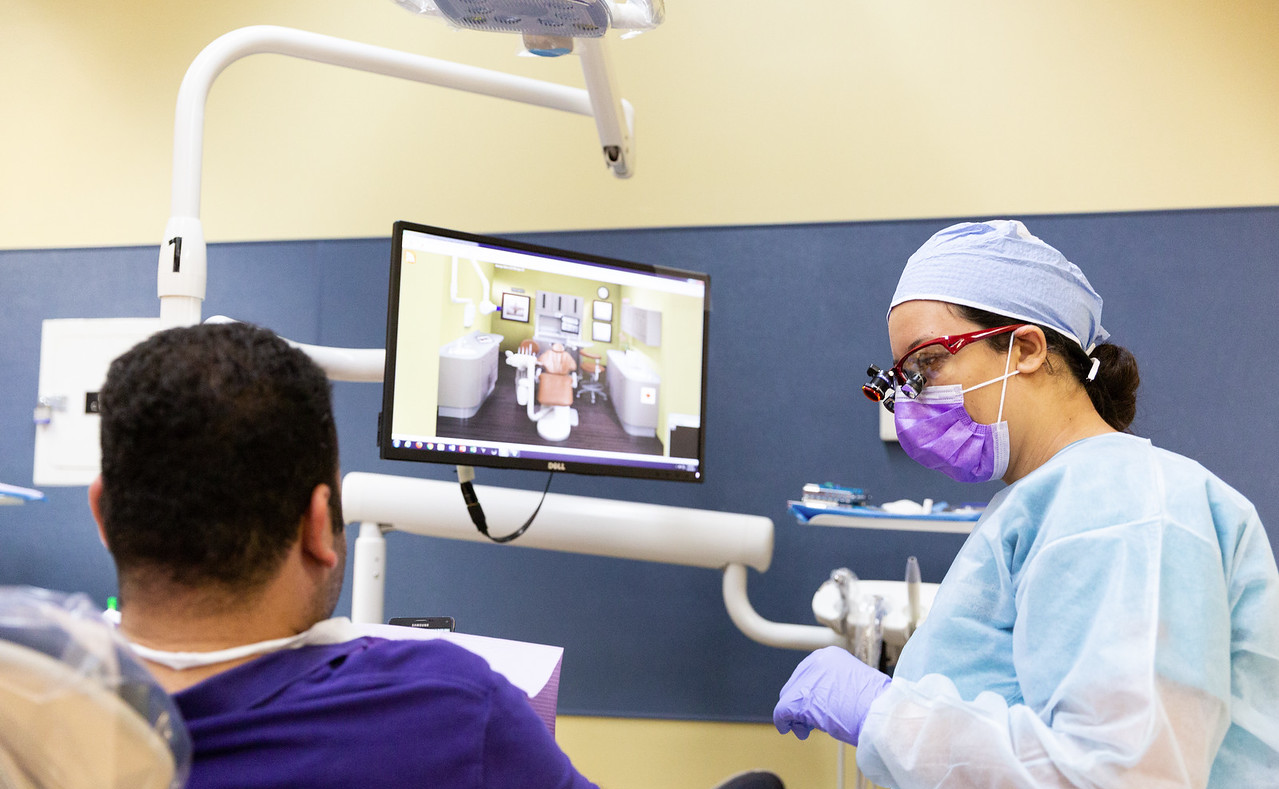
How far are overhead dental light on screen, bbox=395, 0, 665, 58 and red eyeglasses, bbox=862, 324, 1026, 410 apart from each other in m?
0.56

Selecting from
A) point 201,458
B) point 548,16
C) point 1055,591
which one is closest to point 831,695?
point 1055,591

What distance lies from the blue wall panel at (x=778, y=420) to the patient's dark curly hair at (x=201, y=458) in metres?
1.57

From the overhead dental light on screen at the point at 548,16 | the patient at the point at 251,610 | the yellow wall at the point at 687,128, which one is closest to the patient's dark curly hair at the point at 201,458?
the patient at the point at 251,610

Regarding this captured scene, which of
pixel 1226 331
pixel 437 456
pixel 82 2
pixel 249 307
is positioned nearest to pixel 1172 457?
pixel 437 456

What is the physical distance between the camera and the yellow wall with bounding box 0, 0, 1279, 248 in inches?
82.8

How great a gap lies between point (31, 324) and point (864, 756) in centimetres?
255

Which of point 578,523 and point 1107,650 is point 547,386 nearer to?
point 578,523

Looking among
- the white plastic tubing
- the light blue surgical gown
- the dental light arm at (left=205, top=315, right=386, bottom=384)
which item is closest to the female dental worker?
the light blue surgical gown

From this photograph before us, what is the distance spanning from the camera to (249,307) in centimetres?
241

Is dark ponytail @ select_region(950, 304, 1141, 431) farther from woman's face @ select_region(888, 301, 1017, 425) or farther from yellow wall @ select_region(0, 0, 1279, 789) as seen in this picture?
yellow wall @ select_region(0, 0, 1279, 789)

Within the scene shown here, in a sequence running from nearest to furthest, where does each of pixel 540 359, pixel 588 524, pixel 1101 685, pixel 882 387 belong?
pixel 1101 685, pixel 882 387, pixel 540 359, pixel 588 524

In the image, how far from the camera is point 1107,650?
0.78m

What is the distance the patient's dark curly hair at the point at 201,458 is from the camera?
59 centimetres

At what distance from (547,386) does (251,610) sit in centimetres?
89
